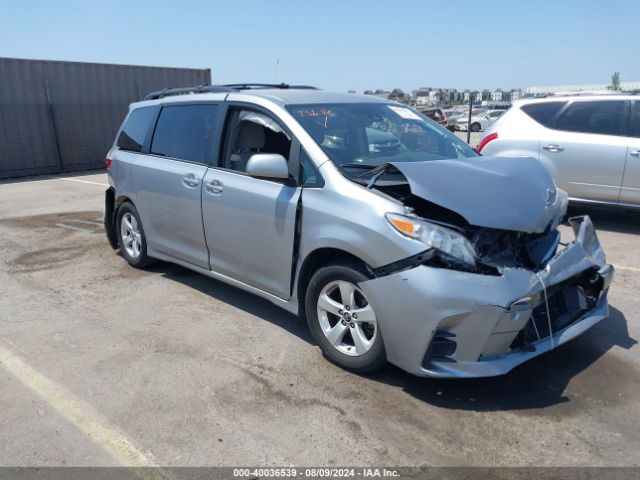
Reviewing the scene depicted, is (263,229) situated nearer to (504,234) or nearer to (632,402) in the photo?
(504,234)

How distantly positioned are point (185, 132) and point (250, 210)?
1.39 m

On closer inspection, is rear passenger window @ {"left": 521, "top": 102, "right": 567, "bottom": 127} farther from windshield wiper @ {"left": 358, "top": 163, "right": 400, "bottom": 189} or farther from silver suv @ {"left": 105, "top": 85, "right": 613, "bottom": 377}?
windshield wiper @ {"left": 358, "top": 163, "right": 400, "bottom": 189}

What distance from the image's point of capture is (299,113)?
4.23 metres

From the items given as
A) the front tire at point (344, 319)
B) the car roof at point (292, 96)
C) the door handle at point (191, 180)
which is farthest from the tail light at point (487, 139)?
the front tire at point (344, 319)

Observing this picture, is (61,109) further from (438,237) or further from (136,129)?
(438,237)

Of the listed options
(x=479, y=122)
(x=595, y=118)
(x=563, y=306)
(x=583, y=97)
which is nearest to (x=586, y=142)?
(x=595, y=118)

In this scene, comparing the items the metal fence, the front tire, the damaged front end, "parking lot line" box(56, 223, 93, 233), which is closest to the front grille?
the damaged front end

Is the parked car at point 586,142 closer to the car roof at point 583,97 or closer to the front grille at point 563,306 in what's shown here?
the car roof at point 583,97

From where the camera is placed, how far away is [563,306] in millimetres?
3738

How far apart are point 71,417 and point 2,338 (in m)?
1.54

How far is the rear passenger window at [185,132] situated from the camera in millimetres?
4910

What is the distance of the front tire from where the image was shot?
357 cm

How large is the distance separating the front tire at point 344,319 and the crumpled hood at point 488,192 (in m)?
0.69

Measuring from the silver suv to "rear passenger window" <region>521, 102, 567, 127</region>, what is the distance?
11.8 ft
